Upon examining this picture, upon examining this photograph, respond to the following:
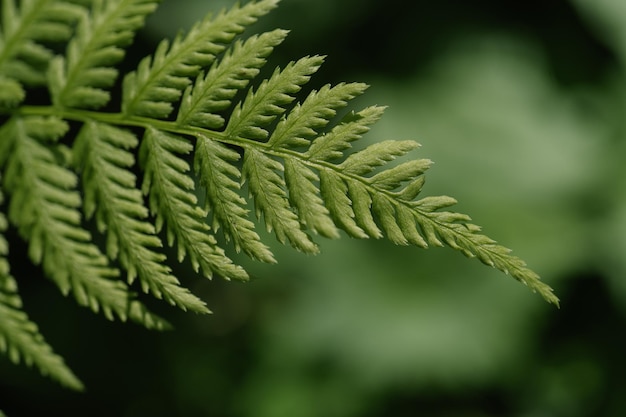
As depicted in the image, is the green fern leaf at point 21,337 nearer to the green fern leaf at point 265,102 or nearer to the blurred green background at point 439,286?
the green fern leaf at point 265,102

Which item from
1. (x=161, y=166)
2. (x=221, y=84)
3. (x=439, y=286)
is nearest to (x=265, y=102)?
(x=221, y=84)

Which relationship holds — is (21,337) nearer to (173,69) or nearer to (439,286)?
(173,69)

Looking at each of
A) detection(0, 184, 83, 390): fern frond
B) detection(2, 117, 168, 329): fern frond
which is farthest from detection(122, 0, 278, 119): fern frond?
detection(0, 184, 83, 390): fern frond

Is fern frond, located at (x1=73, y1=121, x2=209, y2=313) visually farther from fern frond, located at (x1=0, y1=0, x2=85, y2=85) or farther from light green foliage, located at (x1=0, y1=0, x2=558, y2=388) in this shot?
fern frond, located at (x1=0, y1=0, x2=85, y2=85)

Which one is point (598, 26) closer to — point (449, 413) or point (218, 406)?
A: point (449, 413)

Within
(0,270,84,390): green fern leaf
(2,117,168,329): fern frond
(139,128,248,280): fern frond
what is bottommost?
(0,270,84,390): green fern leaf

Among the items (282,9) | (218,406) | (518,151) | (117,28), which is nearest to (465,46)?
(518,151)

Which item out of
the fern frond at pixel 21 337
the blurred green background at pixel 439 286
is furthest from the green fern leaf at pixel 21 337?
the blurred green background at pixel 439 286
